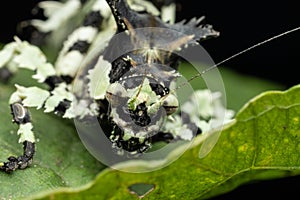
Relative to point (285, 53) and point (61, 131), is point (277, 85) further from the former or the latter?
point (61, 131)

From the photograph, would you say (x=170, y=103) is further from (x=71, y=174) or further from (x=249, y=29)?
(x=249, y=29)

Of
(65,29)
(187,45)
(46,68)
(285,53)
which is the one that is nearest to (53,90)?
(46,68)

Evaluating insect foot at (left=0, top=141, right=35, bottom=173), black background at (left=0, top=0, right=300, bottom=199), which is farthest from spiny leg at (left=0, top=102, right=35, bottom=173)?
black background at (left=0, top=0, right=300, bottom=199)

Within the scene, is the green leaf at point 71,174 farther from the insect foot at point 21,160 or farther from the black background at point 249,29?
the black background at point 249,29

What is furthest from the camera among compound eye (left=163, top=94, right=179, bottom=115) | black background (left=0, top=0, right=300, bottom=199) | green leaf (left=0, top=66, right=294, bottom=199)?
black background (left=0, top=0, right=300, bottom=199)

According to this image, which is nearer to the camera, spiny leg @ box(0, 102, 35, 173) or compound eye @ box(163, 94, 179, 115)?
spiny leg @ box(0, 102, 35, 173)

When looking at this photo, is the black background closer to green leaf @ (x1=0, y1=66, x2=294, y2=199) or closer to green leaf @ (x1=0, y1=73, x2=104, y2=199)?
green leaf @ (x1=0, y1=66, x2=294, y2=199)
